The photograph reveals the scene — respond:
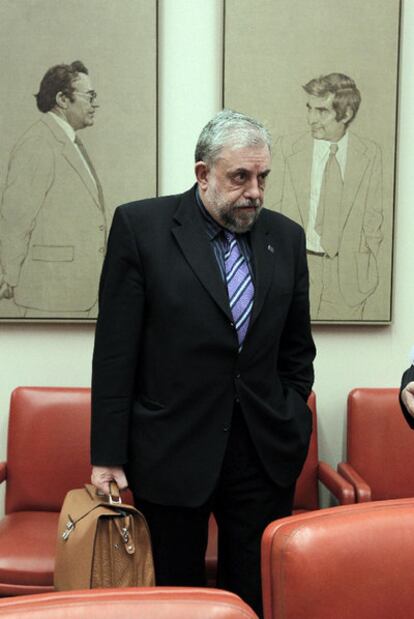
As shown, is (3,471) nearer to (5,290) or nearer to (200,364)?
(5,290)

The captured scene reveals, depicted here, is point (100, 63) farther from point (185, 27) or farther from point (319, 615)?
point (319, 615)

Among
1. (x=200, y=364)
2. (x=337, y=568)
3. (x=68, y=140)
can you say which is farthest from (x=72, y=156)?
(x=337, y=568)

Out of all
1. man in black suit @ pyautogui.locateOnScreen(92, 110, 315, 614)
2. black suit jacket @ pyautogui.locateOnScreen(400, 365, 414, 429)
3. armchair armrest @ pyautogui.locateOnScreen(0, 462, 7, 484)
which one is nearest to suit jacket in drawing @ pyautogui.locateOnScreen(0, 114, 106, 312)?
armchair armrest @ pyautogui.locateOnScreen(0, 462, 7, 484)

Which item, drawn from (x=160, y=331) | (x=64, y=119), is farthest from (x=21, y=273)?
(x=160, y=331)

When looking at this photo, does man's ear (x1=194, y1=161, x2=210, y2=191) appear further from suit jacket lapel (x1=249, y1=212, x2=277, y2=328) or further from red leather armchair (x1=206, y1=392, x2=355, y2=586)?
red leather armchair (x1=206, y1=392, x2=355, y2=586)

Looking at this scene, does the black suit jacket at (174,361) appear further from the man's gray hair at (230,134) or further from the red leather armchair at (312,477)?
the red leather armchair at (312,477)

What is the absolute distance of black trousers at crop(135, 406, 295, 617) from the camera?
1.81 m

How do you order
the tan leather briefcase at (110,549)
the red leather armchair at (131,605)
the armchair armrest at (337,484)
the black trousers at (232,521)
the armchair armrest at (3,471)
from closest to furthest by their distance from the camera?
1. the red leather armchair at (131,605)
2. the tan leather briefcase at (110,549)
3. the black trousers at (232,521)
4. the armchair armrest at (337,484)
5. the armchair armrest at (3,471)

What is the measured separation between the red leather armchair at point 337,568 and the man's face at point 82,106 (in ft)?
6.26

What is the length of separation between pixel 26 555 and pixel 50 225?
113 centimetres

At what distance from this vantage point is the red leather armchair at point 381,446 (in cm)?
259

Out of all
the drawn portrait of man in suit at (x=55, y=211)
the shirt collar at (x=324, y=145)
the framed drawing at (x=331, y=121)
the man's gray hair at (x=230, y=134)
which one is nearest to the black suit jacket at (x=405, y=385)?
the man's gray hair at (x=230, y=134)

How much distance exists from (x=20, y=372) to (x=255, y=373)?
1211mm

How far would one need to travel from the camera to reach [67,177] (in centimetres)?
257
